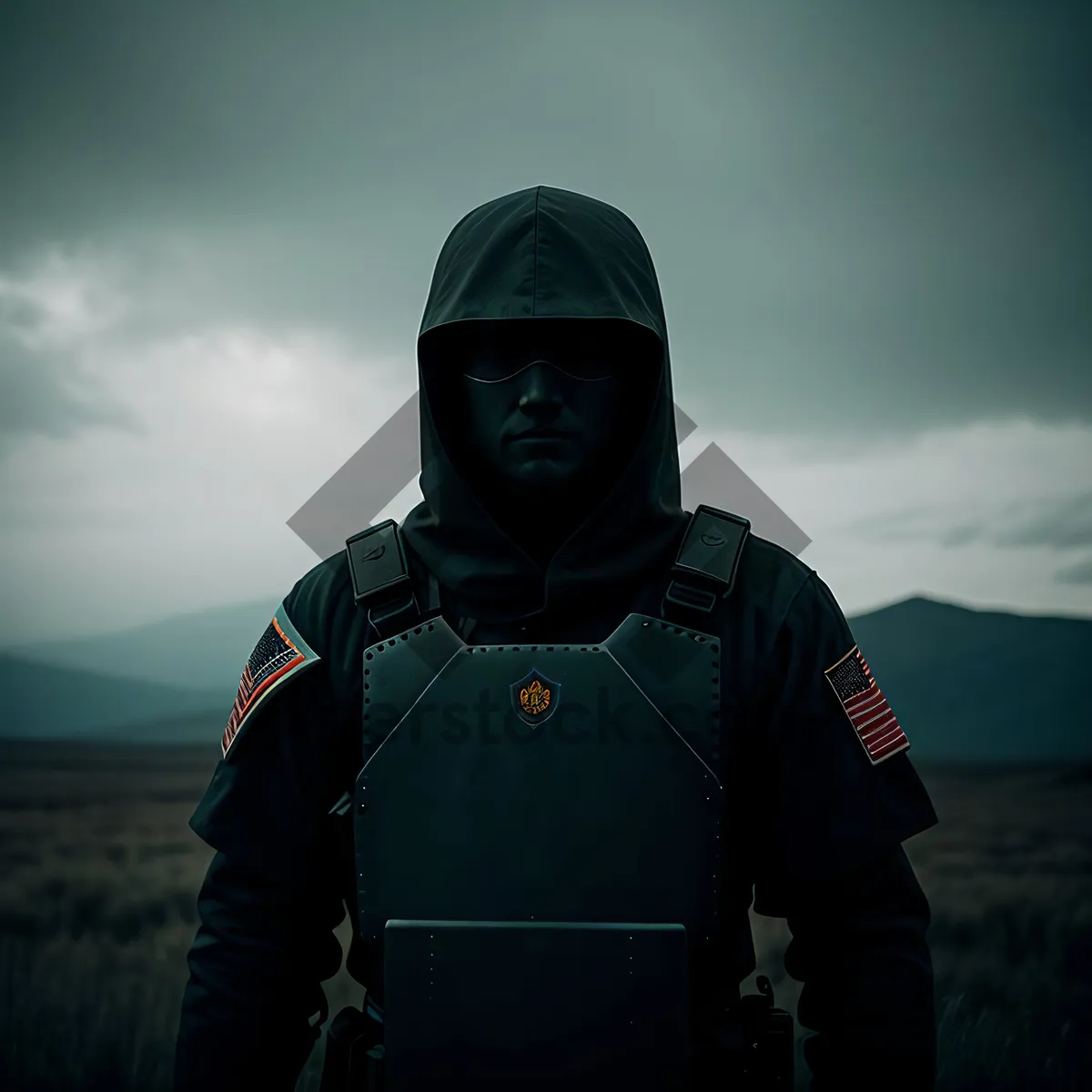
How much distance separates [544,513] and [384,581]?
21 cm

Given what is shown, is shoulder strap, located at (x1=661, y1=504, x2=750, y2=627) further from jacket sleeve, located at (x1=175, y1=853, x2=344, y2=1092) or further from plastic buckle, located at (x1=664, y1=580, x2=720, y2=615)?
jacket sleeve, located at (x1=175, y1=853, x2=344, y2=1092)

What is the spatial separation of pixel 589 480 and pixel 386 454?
422 mm

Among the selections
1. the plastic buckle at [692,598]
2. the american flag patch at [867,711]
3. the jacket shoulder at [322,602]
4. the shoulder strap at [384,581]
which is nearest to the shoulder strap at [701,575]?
the plastic buckle at [692,598]

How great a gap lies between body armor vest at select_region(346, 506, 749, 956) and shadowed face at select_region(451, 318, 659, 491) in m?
0.20

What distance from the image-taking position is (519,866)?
0.97 meters

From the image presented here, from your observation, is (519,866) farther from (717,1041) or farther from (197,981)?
(197,981)

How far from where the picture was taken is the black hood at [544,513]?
3.59ft

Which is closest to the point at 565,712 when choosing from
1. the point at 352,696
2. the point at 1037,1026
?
the point at 352,696

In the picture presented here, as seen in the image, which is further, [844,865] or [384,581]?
[384,581]

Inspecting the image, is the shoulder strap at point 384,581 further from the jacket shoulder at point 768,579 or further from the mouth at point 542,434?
the jacket shoulder at point 768,579

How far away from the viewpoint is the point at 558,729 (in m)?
1.00

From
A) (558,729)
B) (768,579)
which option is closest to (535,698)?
(558,729)

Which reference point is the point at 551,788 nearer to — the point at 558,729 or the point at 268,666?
the point at 558,729

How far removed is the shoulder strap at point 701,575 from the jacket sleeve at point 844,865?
0.30ft
